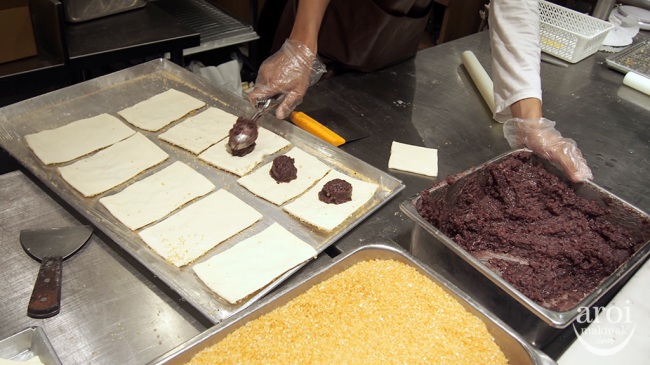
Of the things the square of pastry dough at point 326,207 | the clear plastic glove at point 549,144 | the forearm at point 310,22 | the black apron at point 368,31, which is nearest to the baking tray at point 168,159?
the square of pastry dough at point 326,207

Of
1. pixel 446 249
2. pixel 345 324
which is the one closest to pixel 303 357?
pixel 345 324

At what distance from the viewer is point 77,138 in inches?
79.2

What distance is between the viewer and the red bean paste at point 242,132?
1.99m

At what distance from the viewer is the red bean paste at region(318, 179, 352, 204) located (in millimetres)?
1762

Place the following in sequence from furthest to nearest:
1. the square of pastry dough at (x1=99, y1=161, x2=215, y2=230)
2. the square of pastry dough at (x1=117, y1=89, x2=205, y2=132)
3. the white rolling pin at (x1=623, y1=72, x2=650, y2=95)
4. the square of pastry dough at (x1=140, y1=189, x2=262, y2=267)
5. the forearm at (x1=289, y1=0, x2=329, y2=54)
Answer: the white rolling pin at (x1=623, y1=72, x2=650, y2=95), the forearm at (x1=289, y1=0, x2=329, y2=54), the square of pastry dough at (x1=117, y1=89, x2=205, y2=132), the square of pastry dough at (x1=99, y1=161, x2=215, y2=230), the square of pastry dough at (x1=140, y1=189, x2=262, y2=267)

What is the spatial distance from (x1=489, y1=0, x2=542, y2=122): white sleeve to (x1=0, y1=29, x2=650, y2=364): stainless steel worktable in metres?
0.27

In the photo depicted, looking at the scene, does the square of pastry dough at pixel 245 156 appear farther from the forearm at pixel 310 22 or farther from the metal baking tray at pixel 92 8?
the metal baking tray at pixel 92 8

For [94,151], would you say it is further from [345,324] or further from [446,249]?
[446,249]

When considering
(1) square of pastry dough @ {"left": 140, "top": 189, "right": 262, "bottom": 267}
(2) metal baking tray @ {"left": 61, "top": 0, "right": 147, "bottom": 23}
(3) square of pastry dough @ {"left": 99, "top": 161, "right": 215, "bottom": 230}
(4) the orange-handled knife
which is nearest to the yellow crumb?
(1) square of pastry dough @ {"left": 140, "top": 189, "right": 262, "bottom": 267}

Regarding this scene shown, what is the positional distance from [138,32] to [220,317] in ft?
7.18

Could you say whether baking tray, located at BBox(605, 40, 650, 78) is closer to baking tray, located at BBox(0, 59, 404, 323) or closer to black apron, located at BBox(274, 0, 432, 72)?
black apron, located at BBox(274, 0, 432, 72)

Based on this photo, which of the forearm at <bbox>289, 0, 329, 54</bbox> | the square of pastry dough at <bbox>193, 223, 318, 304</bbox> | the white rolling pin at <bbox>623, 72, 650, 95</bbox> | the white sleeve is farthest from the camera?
the white rolling pin at <bbox>623, 72, 650, 95</bbox>

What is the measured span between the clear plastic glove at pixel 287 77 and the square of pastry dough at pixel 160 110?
0.30 meters

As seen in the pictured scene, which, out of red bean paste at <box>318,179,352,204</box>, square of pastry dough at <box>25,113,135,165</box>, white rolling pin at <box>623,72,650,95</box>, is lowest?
square of pastry dough at <box>25,113,135,165</box>
